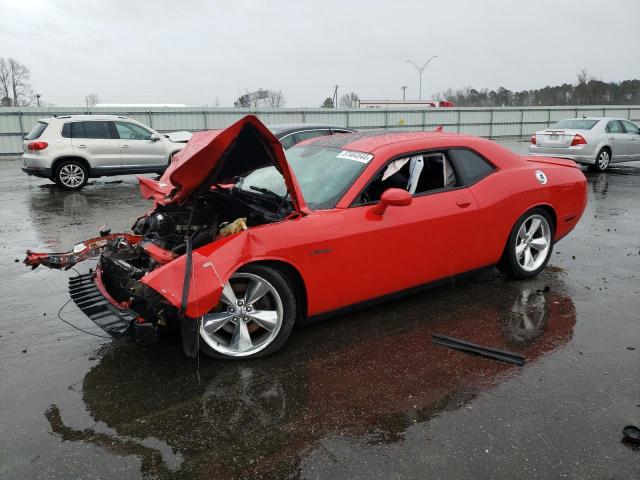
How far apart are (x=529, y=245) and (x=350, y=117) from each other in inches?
909

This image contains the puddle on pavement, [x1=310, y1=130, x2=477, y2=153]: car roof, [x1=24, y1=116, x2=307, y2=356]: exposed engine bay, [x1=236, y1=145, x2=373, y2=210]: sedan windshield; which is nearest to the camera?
the puddle on pavement

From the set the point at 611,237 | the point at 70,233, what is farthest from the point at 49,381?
the point at 611,237

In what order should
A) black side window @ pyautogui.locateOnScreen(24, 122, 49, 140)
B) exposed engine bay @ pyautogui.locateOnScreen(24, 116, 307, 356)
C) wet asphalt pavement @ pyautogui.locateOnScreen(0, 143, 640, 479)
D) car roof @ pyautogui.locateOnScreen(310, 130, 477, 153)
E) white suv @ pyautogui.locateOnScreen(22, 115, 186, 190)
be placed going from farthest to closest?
black side window @ pyautogui.locateOnScreen(24, 122, 49, 140) < white suv @ pyautogui.locateOnScreen(22, 115, 186, 190) < car roof @ pyautogui.locateOnScreen(310, 130, 477, 153) < exposed engine bay @ pyautogui.locateOnScreen(24, 116, 307, 356) < wet asphalt pavement @ pyautogui.locateOnScreen(0, 143, 640, 479)

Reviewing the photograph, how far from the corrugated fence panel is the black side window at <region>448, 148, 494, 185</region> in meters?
15.8

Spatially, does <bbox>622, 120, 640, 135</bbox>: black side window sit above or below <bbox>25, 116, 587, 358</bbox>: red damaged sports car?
above

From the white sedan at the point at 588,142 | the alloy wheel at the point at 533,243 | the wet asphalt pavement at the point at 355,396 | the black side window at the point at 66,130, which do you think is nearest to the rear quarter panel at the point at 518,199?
the alloy wheel at the point at 533,243

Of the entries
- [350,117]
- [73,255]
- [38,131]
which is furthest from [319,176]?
[350,117]

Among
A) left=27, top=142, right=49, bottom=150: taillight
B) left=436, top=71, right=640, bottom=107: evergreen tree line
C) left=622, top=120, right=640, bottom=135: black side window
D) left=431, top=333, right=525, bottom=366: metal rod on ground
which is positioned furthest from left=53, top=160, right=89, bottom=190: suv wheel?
left=436, top=71, right=640, bottom=107: evergreen tree line

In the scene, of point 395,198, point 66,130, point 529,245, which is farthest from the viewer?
point 66,130

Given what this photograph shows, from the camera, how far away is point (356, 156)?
4.41m

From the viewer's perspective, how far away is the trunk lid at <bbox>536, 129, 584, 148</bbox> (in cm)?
1411

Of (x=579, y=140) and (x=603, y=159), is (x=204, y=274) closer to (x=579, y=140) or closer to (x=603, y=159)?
(x=579, y=140)

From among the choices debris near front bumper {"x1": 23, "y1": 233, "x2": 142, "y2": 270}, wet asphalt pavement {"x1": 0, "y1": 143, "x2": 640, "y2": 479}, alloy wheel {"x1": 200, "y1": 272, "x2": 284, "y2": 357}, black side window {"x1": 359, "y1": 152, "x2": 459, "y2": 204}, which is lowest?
wet asphalt pavement {"x1": 0, "y1": 143, "x2": 640, "y2": 479}

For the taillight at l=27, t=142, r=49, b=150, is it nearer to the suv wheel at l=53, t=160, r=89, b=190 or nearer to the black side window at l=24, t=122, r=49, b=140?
the black side window at l=24, t=122, r=49, b=140
